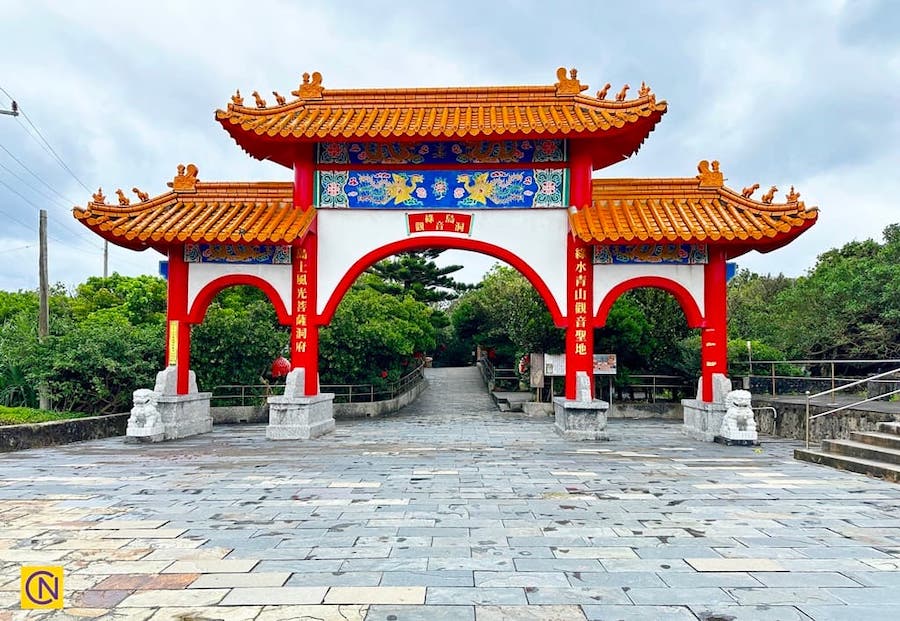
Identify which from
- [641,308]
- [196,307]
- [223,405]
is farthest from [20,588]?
[641,308]

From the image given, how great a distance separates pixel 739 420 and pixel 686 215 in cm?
359

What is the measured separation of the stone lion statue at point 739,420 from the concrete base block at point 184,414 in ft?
31.2

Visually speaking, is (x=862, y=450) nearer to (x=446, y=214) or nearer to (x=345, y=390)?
(x=446, y=214)

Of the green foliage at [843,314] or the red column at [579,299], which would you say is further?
the green foliage at [843,314]

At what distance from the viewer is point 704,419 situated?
1070 cm

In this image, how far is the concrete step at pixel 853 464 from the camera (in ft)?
23.6

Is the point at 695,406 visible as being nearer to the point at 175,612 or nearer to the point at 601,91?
the point at 601,91

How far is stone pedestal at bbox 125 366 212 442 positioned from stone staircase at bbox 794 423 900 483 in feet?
33.4

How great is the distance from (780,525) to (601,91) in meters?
8.56

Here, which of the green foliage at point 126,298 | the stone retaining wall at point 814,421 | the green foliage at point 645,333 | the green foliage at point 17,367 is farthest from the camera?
→ the green foliage at point 126,298

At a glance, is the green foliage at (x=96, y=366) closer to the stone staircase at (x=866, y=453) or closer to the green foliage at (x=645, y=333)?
the green foliage at (x=645, y=333)

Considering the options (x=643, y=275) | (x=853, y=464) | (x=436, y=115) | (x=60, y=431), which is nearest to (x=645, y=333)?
(x=643, y=275)

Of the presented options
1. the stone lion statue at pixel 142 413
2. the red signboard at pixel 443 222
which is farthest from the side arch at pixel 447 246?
the stone lion statue at pixel 142 413

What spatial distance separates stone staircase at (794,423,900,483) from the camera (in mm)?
7402
